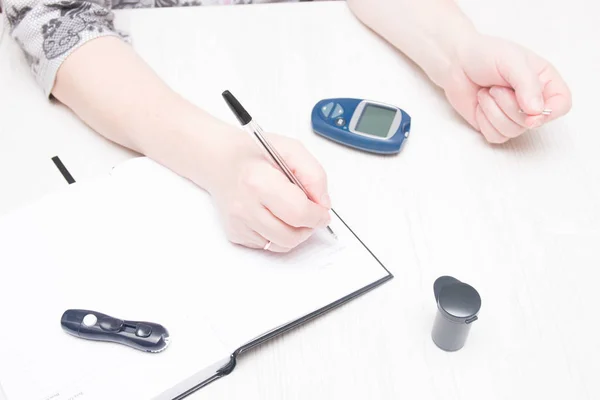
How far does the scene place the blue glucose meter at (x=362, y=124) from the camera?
764 mm

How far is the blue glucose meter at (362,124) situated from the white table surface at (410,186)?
0.05 feet

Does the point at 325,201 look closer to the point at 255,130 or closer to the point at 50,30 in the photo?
the point at 255,130

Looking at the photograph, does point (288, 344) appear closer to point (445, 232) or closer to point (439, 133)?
point (445, 232)

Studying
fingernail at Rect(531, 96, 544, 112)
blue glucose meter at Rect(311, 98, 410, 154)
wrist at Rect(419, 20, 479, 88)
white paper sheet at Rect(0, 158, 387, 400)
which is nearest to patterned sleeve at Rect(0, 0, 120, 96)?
white paper sheet at Rect(0, 158, 387, 400)

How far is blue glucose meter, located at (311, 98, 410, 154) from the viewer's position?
2.51 feet

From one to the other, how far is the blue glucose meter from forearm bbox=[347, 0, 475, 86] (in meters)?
0.11

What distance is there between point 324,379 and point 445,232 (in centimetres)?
22

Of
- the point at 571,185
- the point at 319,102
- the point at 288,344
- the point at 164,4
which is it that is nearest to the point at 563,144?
the point at 571,185

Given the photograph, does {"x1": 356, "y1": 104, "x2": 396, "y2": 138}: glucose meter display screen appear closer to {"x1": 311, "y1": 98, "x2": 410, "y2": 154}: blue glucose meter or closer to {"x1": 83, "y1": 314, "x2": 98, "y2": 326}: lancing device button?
→ {"x1": 311, "y1": 98, "x2": 410, "y2": 154}: blue glucose meter

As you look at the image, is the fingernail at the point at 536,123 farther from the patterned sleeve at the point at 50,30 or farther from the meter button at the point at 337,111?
the patterned sleeve at the point at 50,30

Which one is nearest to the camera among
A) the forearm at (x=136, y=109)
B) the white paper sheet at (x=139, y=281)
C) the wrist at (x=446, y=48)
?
the white paper sheet at (x=139, y=281)

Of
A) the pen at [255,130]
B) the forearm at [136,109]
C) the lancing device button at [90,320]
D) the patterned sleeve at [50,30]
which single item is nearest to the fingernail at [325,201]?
the pen at [255,130]

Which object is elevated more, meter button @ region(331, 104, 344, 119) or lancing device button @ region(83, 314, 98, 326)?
lancing device button @ region(83, 314, 98, 326)

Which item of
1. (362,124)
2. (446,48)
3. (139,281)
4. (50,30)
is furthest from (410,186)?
(50,30)
